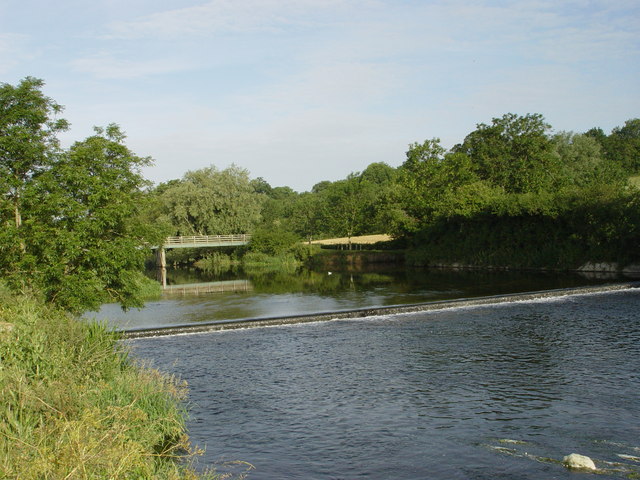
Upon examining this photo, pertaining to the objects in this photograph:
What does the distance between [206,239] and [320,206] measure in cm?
2076

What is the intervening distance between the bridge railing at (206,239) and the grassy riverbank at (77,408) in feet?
173

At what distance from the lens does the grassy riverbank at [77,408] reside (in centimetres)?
583

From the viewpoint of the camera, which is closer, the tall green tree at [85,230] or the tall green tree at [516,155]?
the tall green tree at [85,230]

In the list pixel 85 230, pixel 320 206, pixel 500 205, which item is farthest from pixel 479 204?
pixel 85 230

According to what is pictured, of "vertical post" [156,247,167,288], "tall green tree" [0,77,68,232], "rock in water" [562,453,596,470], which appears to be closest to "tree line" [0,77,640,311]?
"tall green tree" [0,77,68,232]

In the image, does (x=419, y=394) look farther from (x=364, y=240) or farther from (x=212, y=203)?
(x=364, y=240)

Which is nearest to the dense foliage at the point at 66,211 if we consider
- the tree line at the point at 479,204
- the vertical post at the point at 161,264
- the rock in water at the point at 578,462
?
the tree line at the point at 479,204

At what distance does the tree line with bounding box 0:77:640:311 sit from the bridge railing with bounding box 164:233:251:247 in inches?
56.0

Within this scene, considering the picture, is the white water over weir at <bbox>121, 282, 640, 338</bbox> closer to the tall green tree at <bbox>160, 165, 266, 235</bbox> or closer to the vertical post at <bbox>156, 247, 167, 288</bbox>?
the vertical post at <bbox>156, 247, 167, 288</bbox>

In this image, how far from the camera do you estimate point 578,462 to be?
9.02 meters

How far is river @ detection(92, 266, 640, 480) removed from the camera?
969cm

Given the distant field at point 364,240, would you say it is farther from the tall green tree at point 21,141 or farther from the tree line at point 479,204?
the tall green tree at point 21,141

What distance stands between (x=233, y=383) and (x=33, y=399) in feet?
22.5

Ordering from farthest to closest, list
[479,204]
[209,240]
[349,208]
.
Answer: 1. [349,208]
2. [209,240]
3. [479,204]
